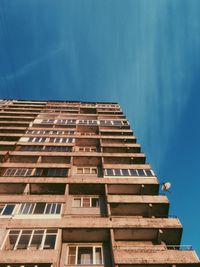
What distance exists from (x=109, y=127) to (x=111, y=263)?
21.7 meters

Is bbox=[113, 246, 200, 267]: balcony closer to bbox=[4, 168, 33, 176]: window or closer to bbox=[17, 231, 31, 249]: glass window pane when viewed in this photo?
bbox=[17, 231, 31, 249]: glass window pane

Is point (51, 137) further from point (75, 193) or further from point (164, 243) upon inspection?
point (164, 243)

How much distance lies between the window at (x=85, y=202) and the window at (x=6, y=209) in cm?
503

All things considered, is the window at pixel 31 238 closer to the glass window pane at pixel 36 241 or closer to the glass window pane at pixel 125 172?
the glass window pane at pixel 36 241

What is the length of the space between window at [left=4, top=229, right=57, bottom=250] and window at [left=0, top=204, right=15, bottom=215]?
2488 millimetres

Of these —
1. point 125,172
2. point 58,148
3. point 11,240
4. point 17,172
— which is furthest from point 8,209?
point 125,172

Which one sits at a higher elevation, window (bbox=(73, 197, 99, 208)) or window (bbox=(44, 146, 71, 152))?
window (bbox=(44, 146, 71, 152))

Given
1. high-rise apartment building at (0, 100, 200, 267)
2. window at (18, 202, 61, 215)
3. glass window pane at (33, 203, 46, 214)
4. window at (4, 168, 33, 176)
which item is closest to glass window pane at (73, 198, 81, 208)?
high-rise apartment building at (0, 100, 200, 267)

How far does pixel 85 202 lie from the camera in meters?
20.1

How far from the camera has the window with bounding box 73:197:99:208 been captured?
64.2ft

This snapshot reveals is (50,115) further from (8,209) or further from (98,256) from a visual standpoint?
(98,256)

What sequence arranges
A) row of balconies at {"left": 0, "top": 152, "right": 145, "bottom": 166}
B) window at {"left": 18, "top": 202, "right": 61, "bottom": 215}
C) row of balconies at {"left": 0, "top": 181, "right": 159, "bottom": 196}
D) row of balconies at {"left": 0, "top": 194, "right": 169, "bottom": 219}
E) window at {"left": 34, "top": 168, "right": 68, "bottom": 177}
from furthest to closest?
row of balconies at {"left": 0, "top": 152, "right": 145, "bottom": 166} → window at {"left": 34, "top": 168, "right": 68, "bottom": 177} → row of balconies at {"left": 0, "top": 181, "right": 159, "bottom": 196} → row of balconies at {"left": 0, "top": 194, "right": 169, "bottom": 219} → window at {"left": 18, "top": 202, "right": 61, "bottom": 215}

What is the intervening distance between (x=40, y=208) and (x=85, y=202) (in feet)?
12.9

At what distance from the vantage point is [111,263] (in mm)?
14469
